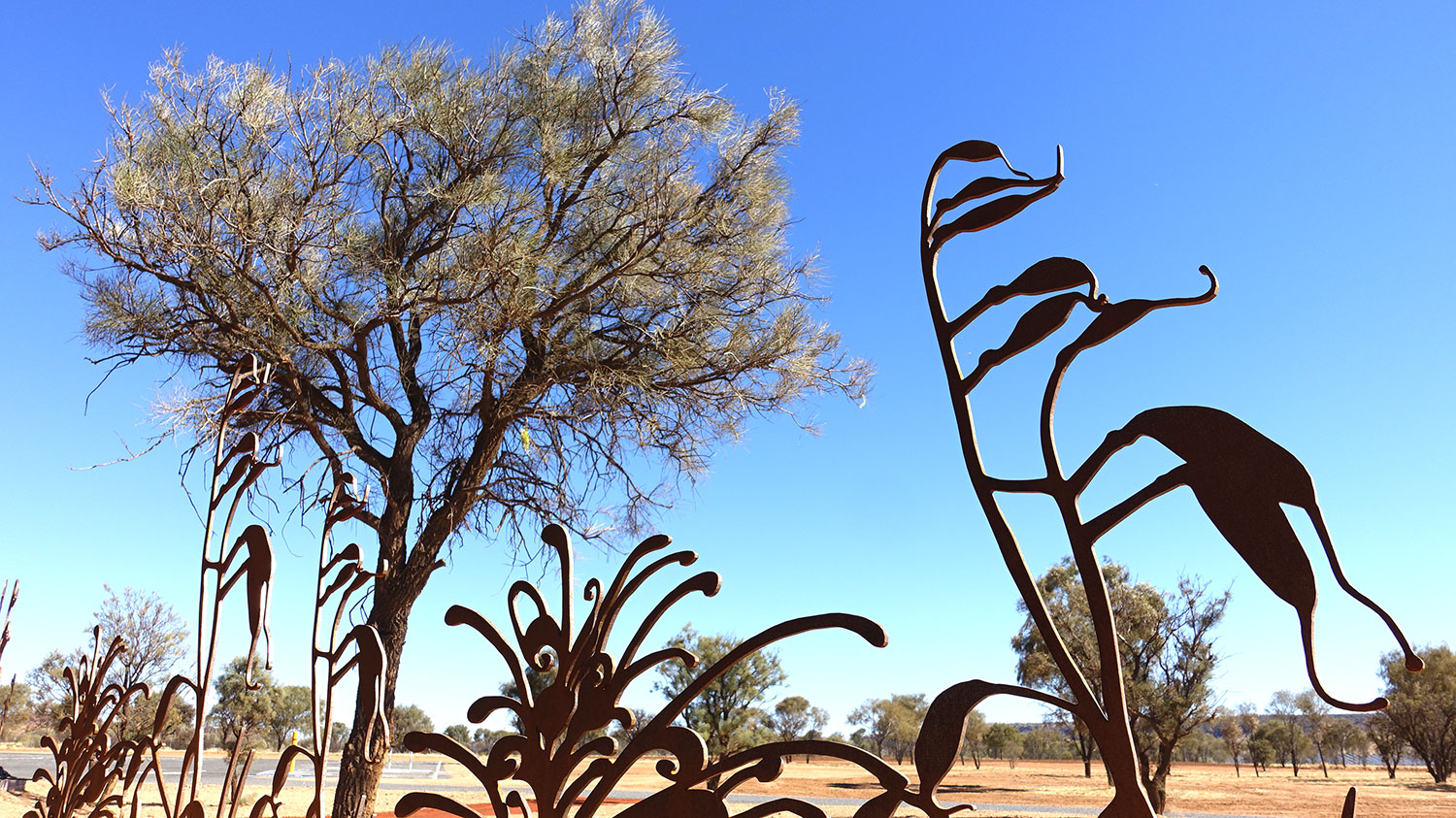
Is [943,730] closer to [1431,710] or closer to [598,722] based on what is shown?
[598,722]

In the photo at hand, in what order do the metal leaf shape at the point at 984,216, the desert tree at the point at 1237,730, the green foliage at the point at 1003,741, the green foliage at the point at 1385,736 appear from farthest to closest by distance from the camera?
the green foliage at the point at 1003,741 → the desert tree at the point at 1237,730 → the green foliage at the point at 1385,736 → the metal leaf shape at the point at 984,216

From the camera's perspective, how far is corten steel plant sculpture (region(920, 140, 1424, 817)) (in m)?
1.12

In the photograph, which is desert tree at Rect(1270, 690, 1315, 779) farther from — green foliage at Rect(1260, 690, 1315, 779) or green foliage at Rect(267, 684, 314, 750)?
green foliage at Rect(267, 684, 314, 750)

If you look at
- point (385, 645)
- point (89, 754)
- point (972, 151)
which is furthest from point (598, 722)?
point (385, 645)

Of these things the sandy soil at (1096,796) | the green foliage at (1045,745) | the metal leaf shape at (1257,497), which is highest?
the metal leaf shape at (1257,497)

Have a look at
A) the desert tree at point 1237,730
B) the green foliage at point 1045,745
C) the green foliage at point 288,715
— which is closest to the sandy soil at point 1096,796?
the desert tree at point 1237,730

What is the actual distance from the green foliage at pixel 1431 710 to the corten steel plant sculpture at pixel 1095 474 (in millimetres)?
30958

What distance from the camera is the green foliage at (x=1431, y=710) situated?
25.6 metres

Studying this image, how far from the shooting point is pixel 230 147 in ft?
27.1

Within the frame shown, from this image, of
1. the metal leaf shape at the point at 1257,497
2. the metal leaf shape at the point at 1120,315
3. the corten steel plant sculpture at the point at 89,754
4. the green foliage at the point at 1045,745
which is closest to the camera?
the metal leaf shape at the point at 1257,497

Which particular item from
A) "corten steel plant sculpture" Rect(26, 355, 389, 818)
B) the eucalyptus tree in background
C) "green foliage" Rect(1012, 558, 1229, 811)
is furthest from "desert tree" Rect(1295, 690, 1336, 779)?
"corten steel plant sculpture" Rect(26, 355, 389, 818)

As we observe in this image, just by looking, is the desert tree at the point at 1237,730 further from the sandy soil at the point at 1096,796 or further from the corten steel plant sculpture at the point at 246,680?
the corten steel plant sculpture at the point at 246,680

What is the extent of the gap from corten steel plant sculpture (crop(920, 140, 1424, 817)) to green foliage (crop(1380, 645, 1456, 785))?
102ft

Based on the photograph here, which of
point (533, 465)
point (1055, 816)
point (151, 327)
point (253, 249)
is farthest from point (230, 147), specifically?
point (1055, 816)
